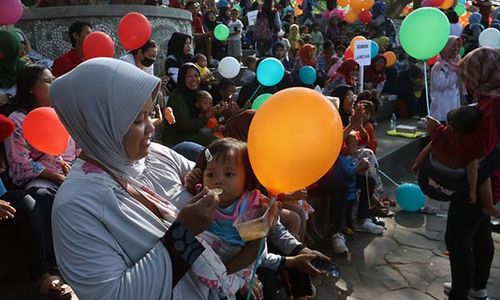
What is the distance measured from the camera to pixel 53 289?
2.55m

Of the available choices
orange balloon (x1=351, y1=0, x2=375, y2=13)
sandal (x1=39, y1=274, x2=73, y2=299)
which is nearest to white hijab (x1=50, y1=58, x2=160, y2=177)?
sandal (x1=39, y1=274, x2=73, y2=299)

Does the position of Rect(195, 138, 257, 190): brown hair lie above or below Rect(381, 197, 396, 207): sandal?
above

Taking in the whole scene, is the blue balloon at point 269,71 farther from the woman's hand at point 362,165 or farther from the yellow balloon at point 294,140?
the yellow balloon at point 294,140

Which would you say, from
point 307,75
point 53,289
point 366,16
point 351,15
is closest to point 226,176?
point 53,289

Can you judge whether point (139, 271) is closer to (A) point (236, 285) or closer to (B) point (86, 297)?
(B) point (86, 297)

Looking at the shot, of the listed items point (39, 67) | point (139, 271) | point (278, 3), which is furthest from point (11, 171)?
point (278, 3)

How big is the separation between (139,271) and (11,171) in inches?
79.2

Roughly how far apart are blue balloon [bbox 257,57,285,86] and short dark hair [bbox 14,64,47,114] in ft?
10.1

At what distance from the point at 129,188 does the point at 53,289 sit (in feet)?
5.02

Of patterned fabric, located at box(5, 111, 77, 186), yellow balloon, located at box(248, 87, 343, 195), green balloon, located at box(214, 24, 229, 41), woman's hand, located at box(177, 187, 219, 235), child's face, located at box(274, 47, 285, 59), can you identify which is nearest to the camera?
woman's hand, located at box(177, 187, 219, 235)

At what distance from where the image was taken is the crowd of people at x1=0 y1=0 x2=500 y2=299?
4.32 ft

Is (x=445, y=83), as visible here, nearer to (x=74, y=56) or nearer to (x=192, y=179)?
(x=74, y=56)

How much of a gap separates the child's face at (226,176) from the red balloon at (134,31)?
299cm

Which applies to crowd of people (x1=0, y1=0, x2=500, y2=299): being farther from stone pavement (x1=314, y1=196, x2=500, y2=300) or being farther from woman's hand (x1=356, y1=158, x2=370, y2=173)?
stone pavement (x1=314, y1=196, x2=500, y2=300)
